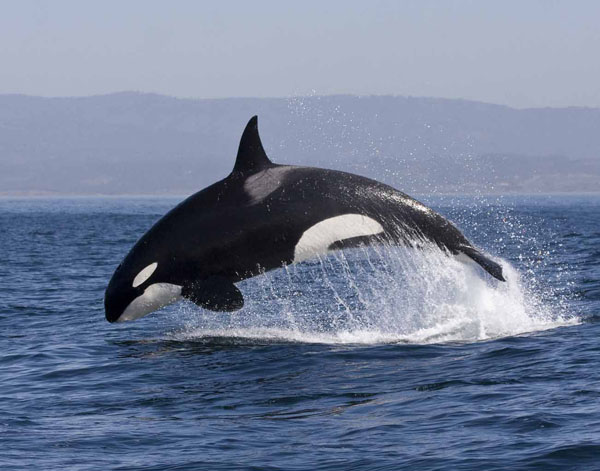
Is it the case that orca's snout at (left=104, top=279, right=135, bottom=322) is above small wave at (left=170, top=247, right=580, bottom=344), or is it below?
above

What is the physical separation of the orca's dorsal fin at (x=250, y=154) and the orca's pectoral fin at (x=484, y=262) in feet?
10.6

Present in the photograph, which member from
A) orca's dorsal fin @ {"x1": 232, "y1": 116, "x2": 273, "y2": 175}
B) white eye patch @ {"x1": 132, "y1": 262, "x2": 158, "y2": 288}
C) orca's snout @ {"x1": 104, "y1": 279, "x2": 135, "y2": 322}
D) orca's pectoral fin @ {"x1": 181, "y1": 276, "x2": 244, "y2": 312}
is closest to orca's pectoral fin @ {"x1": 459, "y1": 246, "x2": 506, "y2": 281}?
orca's dorsal fin @ {"x1": 232, "y1": 116, "x2": 273, "y2": 175}

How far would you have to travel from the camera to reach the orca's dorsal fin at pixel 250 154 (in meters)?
16.0

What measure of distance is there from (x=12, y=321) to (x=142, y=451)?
39.6ft

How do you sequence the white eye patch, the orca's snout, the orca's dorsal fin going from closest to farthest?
the orca's dorsal fin → the white eye patch → the orca's snout

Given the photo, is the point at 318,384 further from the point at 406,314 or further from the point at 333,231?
the point at 406,314

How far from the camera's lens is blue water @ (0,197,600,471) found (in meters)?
11.1

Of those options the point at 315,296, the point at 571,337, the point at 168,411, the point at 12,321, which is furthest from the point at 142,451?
the point at 315,296

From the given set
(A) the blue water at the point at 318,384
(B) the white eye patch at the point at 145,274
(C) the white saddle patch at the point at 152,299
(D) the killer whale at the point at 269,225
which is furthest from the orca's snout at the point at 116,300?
(A) the blue water at the point at 318,384

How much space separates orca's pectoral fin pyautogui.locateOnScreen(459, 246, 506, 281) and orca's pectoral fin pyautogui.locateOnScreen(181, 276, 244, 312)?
343 cm

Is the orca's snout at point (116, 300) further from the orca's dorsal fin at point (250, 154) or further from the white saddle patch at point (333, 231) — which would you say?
the white saddle patch at point (333, 231)

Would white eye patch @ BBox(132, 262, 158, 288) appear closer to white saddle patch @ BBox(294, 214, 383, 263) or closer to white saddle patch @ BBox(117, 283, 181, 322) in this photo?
white saddle patch @ BBox(117, 283, 181, 322)

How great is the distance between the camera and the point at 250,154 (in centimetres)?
1620

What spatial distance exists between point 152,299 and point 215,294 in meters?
1.26
